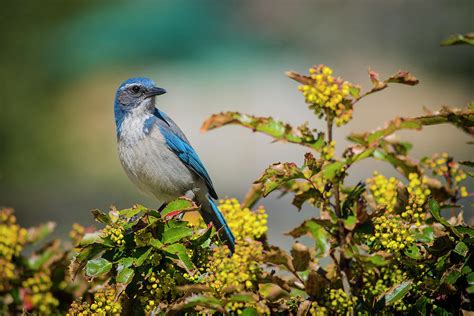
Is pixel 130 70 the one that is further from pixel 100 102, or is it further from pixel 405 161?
pixel 405 161

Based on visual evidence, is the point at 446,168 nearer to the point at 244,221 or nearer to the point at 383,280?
the point at 383,280

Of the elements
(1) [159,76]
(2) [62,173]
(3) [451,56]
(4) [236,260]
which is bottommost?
(4) [236,260]

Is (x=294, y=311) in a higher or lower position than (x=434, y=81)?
lower

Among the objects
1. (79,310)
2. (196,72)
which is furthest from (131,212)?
(196,72)

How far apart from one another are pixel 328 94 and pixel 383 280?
581mm

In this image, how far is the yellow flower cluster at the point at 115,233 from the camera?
2.15 m

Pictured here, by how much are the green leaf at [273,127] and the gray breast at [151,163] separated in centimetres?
200

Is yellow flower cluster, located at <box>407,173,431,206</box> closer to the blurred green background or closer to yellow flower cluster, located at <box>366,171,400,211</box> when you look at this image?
yellow flower cluster, located at <box>366,171,400,211</box>

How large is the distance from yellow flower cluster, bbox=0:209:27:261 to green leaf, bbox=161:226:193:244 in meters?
0.51

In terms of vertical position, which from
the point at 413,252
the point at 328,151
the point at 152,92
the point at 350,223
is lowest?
the point at 413,252

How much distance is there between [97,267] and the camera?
2.16 m

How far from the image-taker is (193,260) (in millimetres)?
2285

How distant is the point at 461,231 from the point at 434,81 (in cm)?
1065

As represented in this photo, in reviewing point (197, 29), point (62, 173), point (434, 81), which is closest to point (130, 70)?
point (197, 29)
